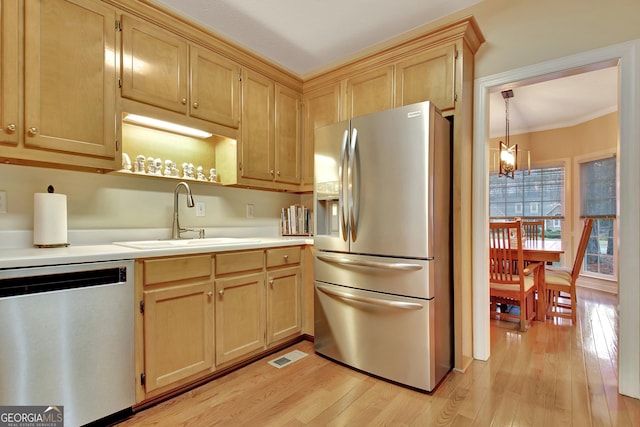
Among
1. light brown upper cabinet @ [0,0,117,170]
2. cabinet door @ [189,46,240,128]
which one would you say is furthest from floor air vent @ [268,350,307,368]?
cabinet door @ [189,46,240,128]

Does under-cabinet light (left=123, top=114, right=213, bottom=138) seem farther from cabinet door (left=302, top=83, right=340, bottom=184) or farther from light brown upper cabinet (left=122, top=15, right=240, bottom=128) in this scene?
cabinet door (left=302, top=83, right=340, bottom=184)

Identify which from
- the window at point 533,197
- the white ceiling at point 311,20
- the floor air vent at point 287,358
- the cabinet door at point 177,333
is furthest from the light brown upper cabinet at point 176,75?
the window at point 533,197

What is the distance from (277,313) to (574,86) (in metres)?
4.20

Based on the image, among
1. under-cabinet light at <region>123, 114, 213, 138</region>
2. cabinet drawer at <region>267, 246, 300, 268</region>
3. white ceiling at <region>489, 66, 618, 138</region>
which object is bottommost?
cabinet drawer at <region>267, 246, 300, 268</region>

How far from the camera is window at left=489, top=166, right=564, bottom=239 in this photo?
516 centimetres

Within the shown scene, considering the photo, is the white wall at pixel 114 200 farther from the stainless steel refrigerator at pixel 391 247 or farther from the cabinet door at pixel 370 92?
the cabinet door at pixel 370 92

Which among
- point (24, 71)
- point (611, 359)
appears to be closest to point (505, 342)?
point (611, 359)

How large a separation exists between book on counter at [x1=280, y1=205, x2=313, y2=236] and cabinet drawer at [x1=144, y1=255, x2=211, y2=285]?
1.28 metres

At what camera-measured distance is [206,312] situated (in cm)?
192

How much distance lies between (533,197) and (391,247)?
189 inches

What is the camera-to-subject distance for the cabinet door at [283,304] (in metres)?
2.34

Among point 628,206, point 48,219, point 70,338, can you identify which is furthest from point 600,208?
point 48,219

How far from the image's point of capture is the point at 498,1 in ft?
7.34

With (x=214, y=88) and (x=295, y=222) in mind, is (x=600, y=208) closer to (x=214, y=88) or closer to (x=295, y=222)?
(x=295, y=222)
